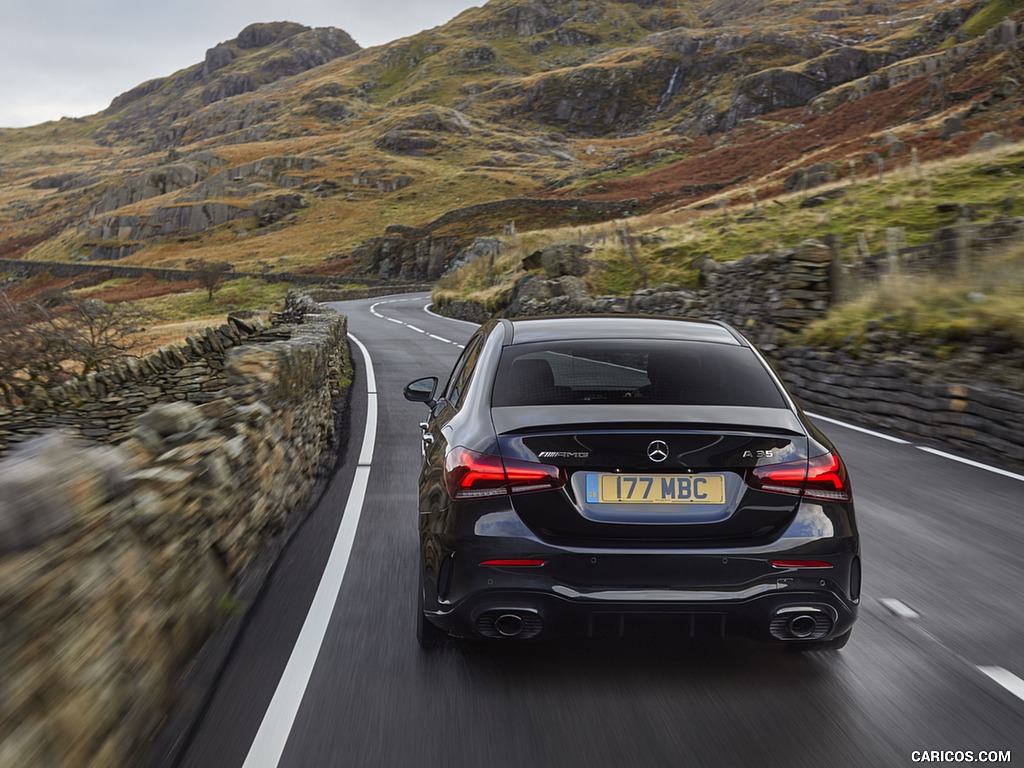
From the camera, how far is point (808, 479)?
3.17 metres

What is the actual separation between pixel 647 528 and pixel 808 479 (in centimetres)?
67

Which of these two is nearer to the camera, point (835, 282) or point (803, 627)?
point (803, 627)

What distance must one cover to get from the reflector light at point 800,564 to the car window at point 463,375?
1.58 m

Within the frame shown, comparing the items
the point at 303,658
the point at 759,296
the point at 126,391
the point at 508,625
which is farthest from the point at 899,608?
the point at 759,296

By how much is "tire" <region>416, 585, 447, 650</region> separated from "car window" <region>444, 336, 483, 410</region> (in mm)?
948

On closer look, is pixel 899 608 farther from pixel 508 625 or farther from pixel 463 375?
pixel 463 375

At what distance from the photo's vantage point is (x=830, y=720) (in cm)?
300

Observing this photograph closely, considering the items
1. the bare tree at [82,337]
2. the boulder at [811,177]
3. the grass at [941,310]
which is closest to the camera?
the grass at [941,310]

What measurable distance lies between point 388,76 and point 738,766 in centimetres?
21080

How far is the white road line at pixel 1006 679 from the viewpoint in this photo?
10.5 ft

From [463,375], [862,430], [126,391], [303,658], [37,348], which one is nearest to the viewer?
[303,658]

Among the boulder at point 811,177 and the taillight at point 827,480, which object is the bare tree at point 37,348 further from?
the boulder at point 811,177

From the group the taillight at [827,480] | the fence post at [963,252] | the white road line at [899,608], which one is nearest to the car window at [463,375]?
the taillight at [827,480]

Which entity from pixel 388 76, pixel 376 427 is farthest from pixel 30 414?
pixel 388 76
